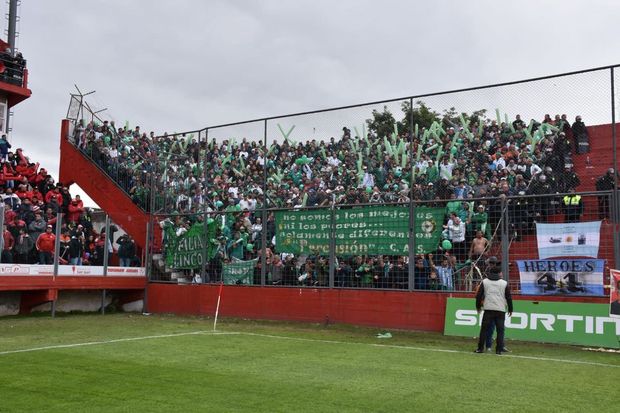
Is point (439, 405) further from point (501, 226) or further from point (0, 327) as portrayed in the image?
point (0, 327)

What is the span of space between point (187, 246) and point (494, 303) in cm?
1092

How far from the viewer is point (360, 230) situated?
1656cm

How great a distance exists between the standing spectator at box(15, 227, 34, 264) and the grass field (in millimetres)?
3517

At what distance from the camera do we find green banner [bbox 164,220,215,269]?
19595mm

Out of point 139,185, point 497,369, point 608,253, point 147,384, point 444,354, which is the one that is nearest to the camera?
point 147,384

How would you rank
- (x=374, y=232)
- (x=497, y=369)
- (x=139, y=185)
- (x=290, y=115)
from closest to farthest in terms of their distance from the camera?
(x=497, y=369)
(x=374, y=232)
(x=290, y=115)
(x=139, y=185)

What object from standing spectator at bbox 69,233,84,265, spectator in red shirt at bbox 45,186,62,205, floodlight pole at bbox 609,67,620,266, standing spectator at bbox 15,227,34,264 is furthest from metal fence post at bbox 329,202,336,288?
spectator in red shirt at bbox 45,186,62,205

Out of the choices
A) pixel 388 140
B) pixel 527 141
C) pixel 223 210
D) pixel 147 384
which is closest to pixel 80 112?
pixel 223 210

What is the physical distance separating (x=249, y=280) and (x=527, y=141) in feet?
28.1

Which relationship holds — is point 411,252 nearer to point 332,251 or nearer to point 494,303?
point 332,251

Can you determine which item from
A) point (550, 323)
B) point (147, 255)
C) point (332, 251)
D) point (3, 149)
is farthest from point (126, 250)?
point (550, 323)

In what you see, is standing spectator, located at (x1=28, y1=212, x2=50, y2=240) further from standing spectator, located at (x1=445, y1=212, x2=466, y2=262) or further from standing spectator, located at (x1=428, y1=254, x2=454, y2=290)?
standing spectator, located at (x1=445, y1=212, x2=466, y2=262)

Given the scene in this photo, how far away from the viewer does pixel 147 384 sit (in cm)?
776

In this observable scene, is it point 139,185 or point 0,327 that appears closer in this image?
point 0,327
